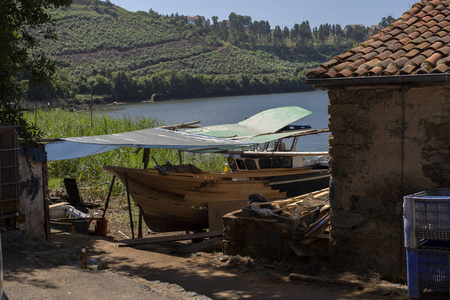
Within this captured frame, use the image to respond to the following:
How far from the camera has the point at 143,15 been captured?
13912 centimetres

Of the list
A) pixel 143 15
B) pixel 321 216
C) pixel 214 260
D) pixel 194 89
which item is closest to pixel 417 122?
pixel 321 216

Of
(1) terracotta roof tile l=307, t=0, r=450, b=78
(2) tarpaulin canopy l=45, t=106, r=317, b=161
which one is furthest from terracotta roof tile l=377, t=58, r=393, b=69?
(2) tarpaulin canopy l=45, t=106, r=317, b=161

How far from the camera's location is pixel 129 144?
33.0 feet

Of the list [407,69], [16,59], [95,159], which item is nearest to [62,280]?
[16,59]

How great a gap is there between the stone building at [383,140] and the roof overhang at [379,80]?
0.01 metres

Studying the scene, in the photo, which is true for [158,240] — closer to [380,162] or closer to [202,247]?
[202,247]

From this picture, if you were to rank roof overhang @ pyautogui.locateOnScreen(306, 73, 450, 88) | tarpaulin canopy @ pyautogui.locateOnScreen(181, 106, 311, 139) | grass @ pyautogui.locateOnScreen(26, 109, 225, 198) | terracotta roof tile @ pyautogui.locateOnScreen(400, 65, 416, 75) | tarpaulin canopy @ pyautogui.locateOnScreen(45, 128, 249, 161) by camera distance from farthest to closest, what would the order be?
grass @ pyautogui.locateOnScreen(26, 109, 225, 198)
tarpaulin canopy @ pyautogui.locateOnScreen(181, 106, 311, 139)
tarpaulin canopy @ pyautogui.locateOnScreen(45, 128, 249, 161)
terracotta roof tile @ pyautogui.locateOnScreen(400, 65, 416, 75)
roof overhang @ pyautogui.locateOnScreen(306, 73, 450, 88)

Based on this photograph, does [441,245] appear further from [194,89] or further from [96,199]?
[194,89]

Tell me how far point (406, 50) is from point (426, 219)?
3.11m

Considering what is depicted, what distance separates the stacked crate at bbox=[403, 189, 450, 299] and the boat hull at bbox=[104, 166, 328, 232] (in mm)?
5665

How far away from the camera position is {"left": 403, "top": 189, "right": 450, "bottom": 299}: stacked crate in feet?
19.5

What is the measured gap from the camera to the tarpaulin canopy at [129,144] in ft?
33.7

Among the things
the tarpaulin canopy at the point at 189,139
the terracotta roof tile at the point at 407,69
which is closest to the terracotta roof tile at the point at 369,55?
the terracotta roof tile at the point at 407,69

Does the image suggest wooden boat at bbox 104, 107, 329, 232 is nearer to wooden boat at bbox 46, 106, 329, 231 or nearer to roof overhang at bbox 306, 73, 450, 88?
wooden boat at bbox 46, 106, 329, 231
